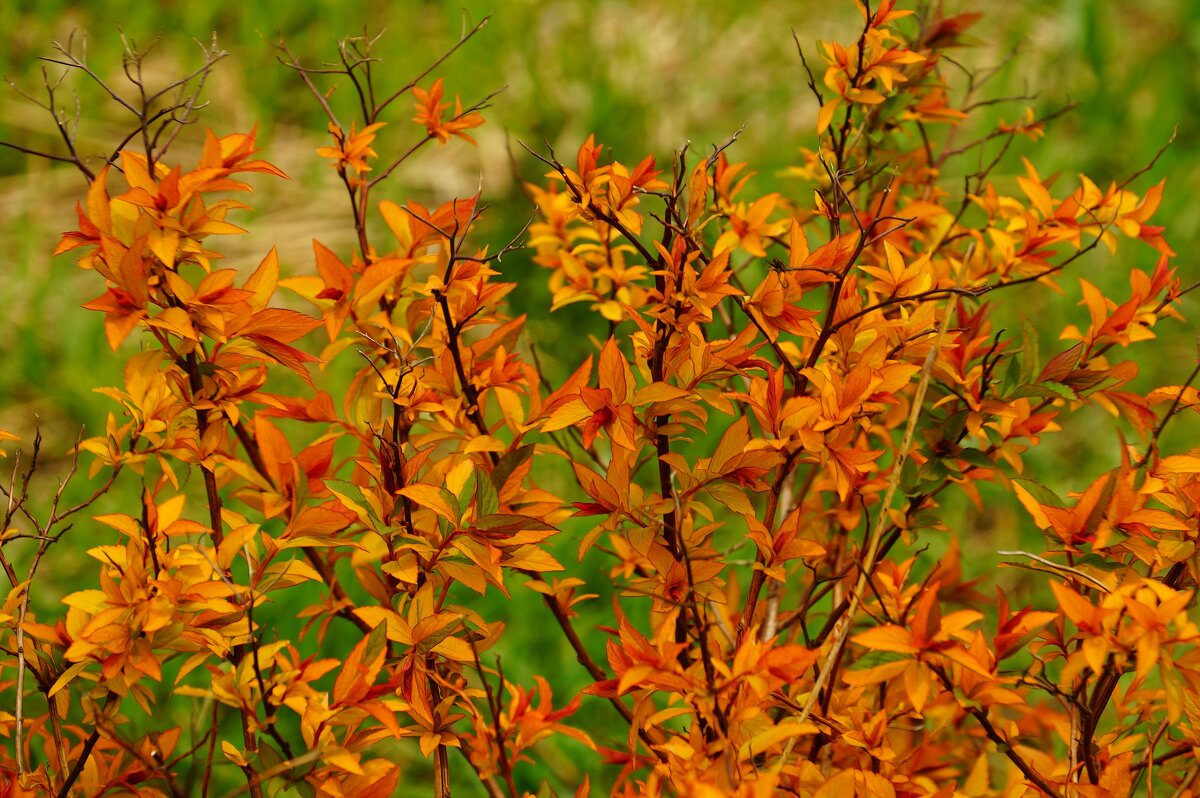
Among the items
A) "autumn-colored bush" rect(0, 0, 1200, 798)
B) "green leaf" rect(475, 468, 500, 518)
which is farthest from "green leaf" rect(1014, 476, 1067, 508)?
"green leaf" rect(475, 468, 500, 518)

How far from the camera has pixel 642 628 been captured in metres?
1.87

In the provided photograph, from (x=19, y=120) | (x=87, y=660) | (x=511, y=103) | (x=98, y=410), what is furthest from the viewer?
(x=511, y=103)

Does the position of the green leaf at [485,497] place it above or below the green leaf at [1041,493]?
above

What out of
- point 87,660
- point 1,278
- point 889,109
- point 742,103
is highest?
point 742,103

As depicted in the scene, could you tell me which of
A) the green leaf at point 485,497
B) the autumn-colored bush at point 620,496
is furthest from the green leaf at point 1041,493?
the green leaf at point 485,497

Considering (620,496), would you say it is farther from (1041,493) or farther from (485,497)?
(1041,493)

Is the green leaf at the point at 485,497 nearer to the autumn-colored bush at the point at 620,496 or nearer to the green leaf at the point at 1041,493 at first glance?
the autumn-colored bush at the point at 620,496

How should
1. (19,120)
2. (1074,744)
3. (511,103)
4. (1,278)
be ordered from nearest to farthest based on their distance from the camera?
(1074,744) → (1,278) → (19,120) → (511,103)

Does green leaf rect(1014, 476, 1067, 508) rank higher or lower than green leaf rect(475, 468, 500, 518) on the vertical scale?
lower

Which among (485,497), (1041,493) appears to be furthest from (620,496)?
(1041,493)

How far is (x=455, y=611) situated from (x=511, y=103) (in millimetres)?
2415

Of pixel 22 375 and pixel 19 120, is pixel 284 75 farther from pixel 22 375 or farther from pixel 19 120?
pixel 22 375

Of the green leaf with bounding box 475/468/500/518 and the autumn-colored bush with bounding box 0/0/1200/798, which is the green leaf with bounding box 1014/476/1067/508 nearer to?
the autumn-colored bush with bounding box 0/0/1200/798

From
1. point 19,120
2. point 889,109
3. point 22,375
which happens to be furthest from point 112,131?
point 889,109
